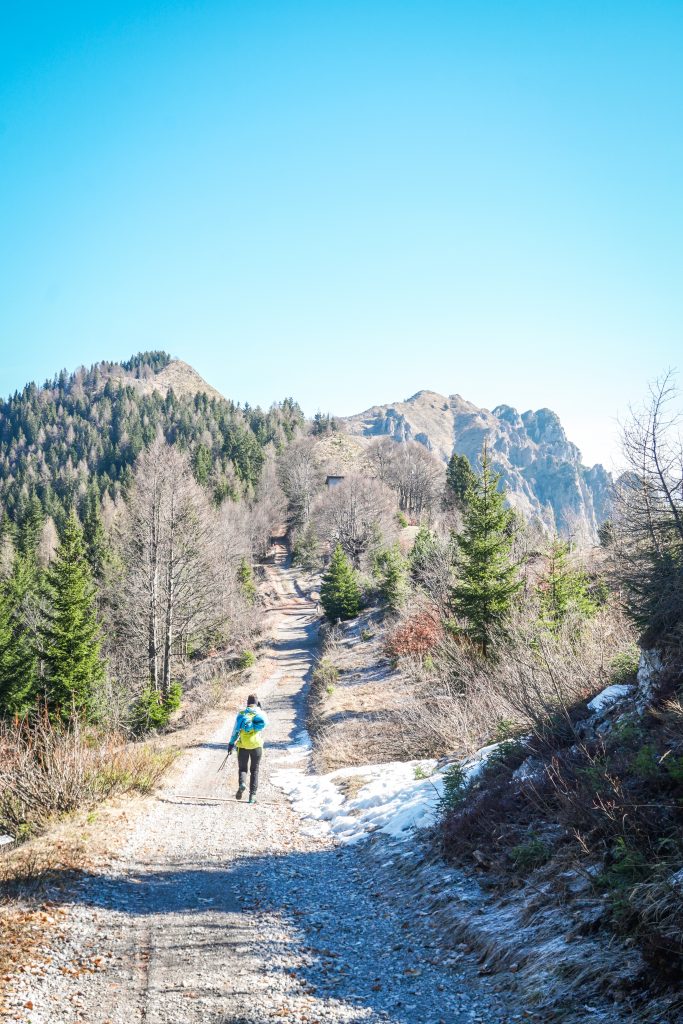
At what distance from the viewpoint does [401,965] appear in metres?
4.77

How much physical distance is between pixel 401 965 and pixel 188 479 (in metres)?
21.9

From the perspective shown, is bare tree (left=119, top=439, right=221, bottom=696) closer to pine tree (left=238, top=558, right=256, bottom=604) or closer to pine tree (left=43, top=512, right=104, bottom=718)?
pine tree (left=43, top=512, right=104, bottom=718)

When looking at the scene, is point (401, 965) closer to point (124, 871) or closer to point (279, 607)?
point (124, 871)

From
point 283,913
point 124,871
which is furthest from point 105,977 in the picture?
point 124,871

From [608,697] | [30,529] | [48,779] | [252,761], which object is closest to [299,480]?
[30,529]

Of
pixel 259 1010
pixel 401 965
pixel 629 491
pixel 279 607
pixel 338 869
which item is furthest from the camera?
pixel 279 607

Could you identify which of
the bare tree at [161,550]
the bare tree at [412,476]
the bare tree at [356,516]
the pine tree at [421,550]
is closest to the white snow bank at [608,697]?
the bare tree at [161,550]

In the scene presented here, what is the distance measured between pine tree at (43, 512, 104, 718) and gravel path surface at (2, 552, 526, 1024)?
1412 centimetres

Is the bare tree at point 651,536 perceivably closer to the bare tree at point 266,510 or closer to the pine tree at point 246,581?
the pine tree at point 246,581

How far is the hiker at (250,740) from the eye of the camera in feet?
36.1

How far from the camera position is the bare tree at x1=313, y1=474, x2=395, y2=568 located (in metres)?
56.5

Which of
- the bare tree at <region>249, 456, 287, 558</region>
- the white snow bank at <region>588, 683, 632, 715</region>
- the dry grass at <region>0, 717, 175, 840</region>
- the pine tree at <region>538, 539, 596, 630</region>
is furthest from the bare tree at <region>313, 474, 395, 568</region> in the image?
the white snow bank at <region>588, 683, 632, 715</region>

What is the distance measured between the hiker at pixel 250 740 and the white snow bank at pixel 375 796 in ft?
3.53

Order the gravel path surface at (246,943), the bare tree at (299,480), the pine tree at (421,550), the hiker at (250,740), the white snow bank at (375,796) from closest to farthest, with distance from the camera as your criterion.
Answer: the gravel path surface at (246,943) < the white snow bank at (375,796) < the hiker at (250,740) < the pine tree at (421,550) < the bare tree at (299,480)
